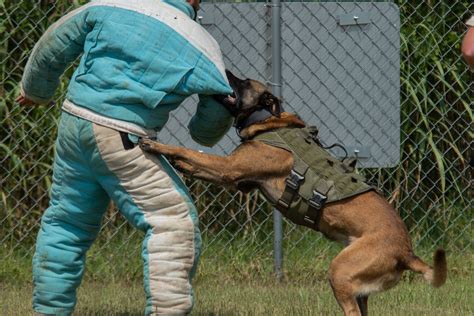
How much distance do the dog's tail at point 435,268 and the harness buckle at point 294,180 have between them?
1.93 ft

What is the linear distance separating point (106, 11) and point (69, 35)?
197 mm

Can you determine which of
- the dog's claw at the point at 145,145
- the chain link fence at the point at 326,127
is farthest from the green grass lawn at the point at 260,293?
the dog's claw at the point at 145,145

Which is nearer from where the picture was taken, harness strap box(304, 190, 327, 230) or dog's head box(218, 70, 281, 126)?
harness strap box(304, 190, 327, 230)

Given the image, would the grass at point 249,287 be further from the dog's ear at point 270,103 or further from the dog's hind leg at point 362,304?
the dog's ear at point 270,103

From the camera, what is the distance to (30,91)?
168 inches

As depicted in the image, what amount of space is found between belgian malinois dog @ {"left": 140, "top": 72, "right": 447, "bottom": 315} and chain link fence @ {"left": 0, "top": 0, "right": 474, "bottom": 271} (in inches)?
65.4

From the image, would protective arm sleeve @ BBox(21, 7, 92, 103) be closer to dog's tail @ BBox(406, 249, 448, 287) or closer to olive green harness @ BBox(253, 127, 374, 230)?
olive green harness @ BBox(253, 127, 374, 230)

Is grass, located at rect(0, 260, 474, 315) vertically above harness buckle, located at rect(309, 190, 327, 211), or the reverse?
harness buckle, located at rect(309, 190, 327, 211)

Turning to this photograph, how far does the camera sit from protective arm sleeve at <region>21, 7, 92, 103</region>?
4.05m

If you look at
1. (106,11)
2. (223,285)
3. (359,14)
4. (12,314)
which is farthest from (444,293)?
(106,11)

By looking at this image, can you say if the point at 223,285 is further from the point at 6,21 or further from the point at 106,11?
the point at 106,11

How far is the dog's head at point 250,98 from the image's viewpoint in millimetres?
4578

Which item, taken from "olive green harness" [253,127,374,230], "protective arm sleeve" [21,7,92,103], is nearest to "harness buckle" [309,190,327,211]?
"olive green harness" [253,127,374,230]

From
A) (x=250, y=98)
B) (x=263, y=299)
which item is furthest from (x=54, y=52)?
(x=263, y=299)
